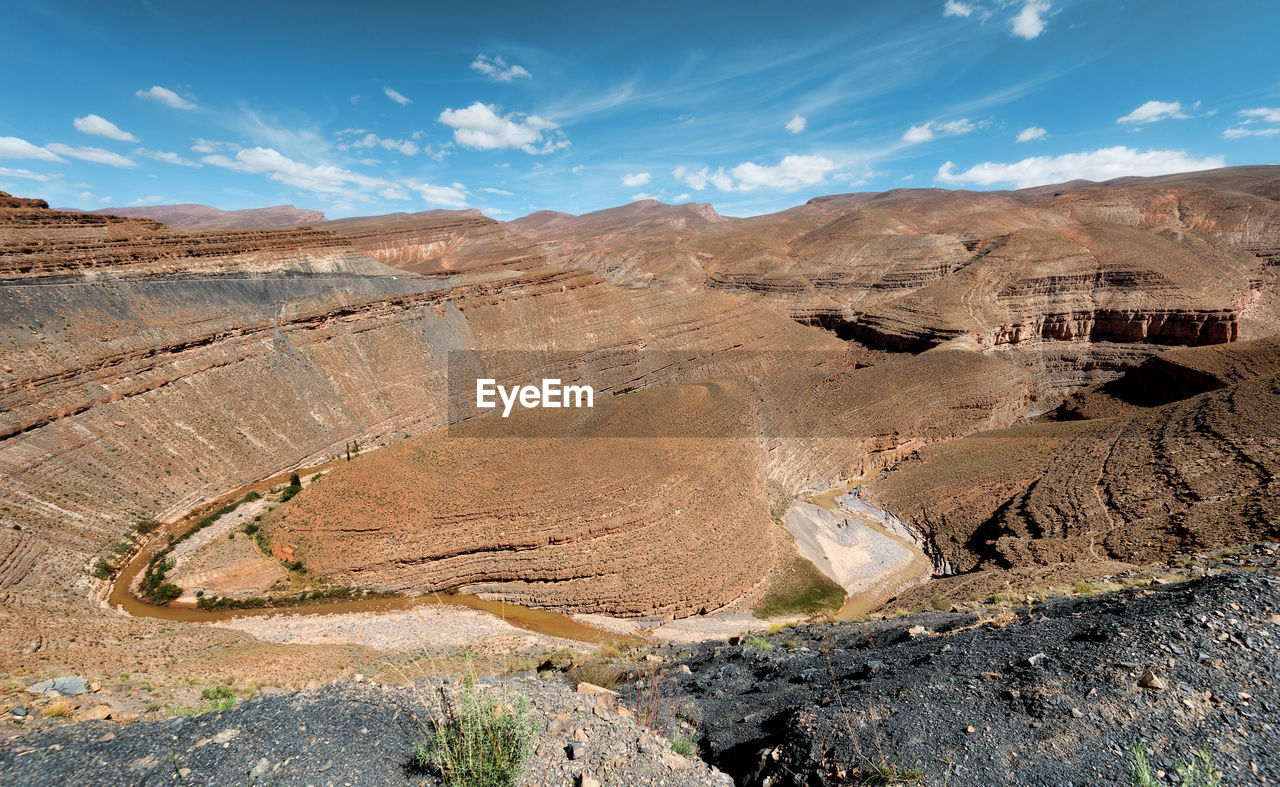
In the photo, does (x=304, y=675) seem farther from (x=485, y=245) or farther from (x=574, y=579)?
(x=485, y=245)

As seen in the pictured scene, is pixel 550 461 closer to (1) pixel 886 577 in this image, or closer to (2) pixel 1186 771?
(1) pixel 886 577

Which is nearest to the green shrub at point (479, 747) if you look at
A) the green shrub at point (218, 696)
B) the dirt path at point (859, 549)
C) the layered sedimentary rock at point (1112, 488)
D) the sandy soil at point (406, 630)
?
the green shrub at point (218, 696)

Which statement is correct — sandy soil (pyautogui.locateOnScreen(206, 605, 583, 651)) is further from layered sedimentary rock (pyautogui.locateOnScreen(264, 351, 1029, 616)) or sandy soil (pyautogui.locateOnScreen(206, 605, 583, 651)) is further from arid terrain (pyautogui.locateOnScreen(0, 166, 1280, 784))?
layered sedimentary rock (pyautogui.locateOnScreen(264, 351, 1029, 616))

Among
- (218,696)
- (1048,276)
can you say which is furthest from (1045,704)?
(1048,276)

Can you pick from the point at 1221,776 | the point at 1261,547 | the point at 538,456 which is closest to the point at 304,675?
the point at 538,456

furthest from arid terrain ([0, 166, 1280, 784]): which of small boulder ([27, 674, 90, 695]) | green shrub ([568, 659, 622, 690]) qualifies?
green shrub ([568, 659, 622, 690])

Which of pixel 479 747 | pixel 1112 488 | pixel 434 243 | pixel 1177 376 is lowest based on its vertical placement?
pixel 1112 488

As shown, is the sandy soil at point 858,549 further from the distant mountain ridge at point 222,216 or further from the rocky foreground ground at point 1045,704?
the distant mountain ridge at point 222,216
